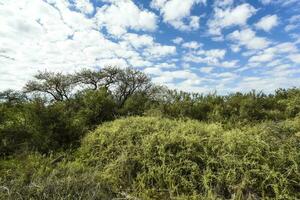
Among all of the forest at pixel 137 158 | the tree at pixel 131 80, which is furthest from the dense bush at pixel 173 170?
the tree at pixel 131 80

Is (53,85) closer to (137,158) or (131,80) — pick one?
(131,80)

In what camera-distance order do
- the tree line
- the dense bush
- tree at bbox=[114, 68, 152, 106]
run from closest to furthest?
the dense bush < the tree line < tree at bbox=[114, 68, 152, 106]

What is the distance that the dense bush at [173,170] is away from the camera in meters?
3.83

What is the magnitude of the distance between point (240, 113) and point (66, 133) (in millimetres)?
5324

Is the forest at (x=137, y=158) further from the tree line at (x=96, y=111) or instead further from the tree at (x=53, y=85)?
the tree at (x=53, y=85)

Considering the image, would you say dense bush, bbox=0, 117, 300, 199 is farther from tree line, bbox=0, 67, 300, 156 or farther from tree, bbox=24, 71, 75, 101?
tree, bbox=24, 71, 75, 101

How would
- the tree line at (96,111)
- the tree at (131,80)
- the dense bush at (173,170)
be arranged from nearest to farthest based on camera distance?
the dense bush at (173,170) → the tree line at (96,111) → the tree at (131,80)

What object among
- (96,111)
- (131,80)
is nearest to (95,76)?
(131,80)

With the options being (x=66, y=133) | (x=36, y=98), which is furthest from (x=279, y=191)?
(x=36, y=98)

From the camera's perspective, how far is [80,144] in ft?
21.6

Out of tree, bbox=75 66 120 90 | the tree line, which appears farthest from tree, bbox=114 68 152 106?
the tree line

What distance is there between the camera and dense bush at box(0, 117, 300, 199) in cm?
383

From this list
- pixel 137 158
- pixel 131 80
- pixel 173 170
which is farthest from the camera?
pixel 131 80

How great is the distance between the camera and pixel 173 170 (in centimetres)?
433
